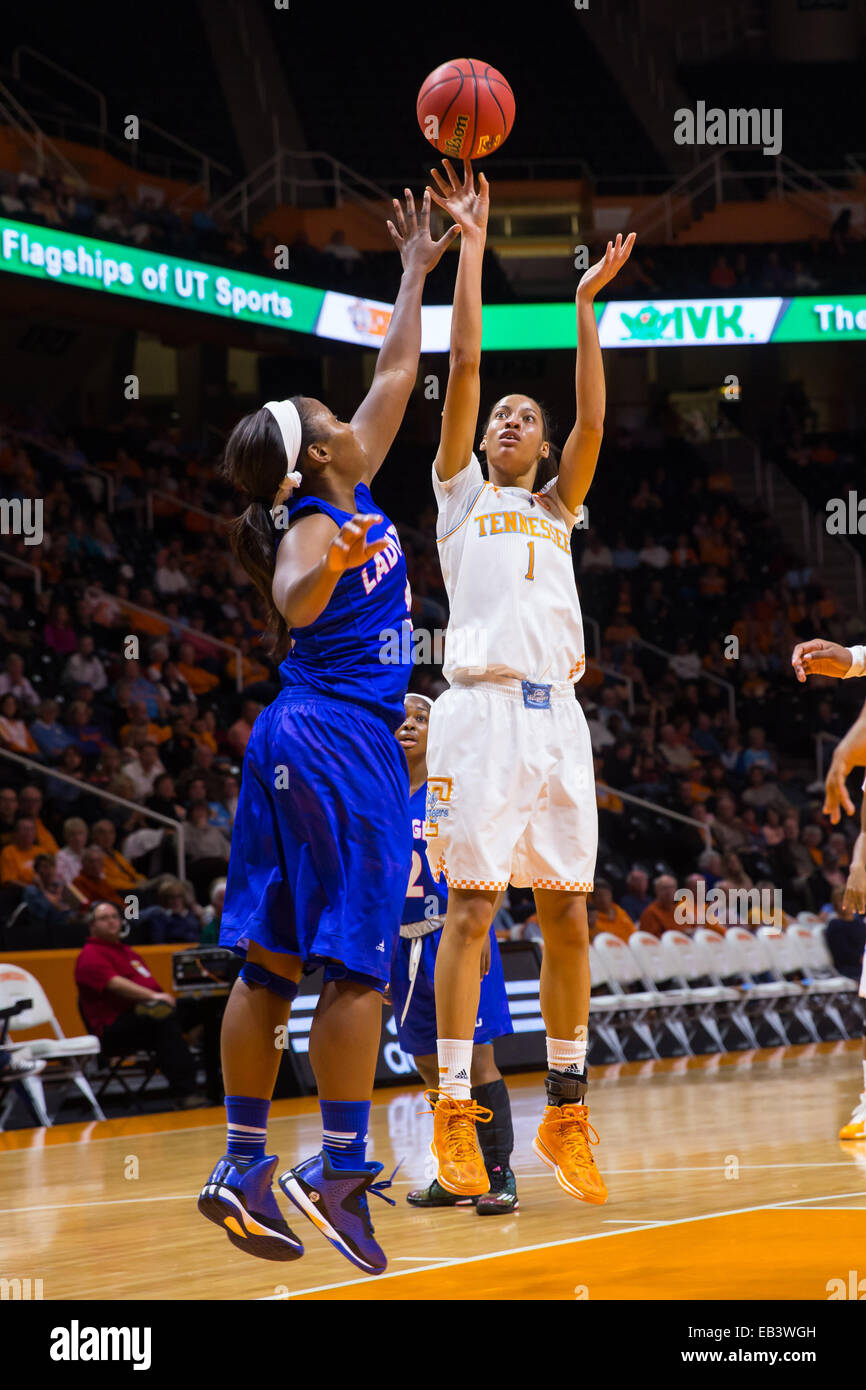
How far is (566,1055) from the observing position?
514 cm

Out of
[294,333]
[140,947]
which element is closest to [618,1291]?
[140,947]

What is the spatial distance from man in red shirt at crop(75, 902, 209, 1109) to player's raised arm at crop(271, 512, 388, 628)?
6241mm

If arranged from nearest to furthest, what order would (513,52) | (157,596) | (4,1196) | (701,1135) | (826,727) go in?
1. (4,1196)
2. (701,1135)
3. (157,596)
4. (826,727)
5. (513,52)

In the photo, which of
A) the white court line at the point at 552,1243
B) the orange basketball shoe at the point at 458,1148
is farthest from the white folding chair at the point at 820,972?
the orange basketball shoe at the point at 458,1148

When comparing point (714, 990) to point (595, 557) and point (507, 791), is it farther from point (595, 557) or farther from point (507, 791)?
point (595, 557)

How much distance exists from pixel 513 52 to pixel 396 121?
305cm

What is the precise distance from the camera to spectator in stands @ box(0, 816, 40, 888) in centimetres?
1116

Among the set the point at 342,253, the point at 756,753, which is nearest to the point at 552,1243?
the point at 756,753

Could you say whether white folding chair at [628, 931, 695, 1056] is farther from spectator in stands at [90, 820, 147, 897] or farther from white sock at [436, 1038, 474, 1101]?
white sock at [436, 1038, 474, 1101]

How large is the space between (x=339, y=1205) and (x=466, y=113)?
11.7ft

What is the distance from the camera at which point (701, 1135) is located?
7.72 metres

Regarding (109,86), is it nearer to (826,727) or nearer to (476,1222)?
(826,727)

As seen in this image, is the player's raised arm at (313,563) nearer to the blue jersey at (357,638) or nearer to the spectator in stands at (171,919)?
the blue jersey at (357,638)

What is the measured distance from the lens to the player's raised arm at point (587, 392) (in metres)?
5.22
